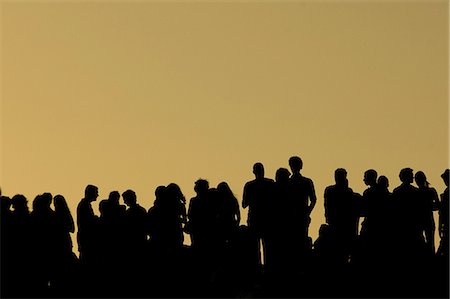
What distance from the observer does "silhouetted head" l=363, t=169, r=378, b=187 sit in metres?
22.1

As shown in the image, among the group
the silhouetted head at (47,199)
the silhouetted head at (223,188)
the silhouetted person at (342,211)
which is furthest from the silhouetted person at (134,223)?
the silhouetted person at (342,211)

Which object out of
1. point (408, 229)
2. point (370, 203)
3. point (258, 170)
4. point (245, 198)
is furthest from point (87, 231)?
point (408, 229)

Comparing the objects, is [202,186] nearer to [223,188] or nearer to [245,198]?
[223,188]

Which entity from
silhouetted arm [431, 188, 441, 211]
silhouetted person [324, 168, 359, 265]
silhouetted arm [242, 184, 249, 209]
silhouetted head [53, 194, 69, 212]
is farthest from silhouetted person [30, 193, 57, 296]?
silhouetted arm [431, 188, 441, 211]

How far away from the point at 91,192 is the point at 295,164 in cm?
369

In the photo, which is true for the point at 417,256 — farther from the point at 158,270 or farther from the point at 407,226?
the point at 158,270

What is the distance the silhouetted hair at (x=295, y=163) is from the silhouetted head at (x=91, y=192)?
352cm

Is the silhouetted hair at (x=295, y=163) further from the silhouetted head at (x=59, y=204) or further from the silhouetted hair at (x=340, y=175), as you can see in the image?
the silhouetted head at (x=59, y=204)

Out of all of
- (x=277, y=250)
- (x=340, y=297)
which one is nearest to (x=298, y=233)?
(x=277, y=250)

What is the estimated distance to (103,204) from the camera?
23.3m

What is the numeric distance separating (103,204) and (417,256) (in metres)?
5.72

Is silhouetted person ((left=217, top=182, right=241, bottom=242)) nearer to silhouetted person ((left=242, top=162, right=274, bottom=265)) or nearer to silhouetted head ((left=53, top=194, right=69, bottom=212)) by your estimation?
silhouetted person ((left=242, top=162, right=274, bottom=265))

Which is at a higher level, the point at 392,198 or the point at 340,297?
the point at 392,198

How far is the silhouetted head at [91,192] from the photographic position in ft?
74.3
